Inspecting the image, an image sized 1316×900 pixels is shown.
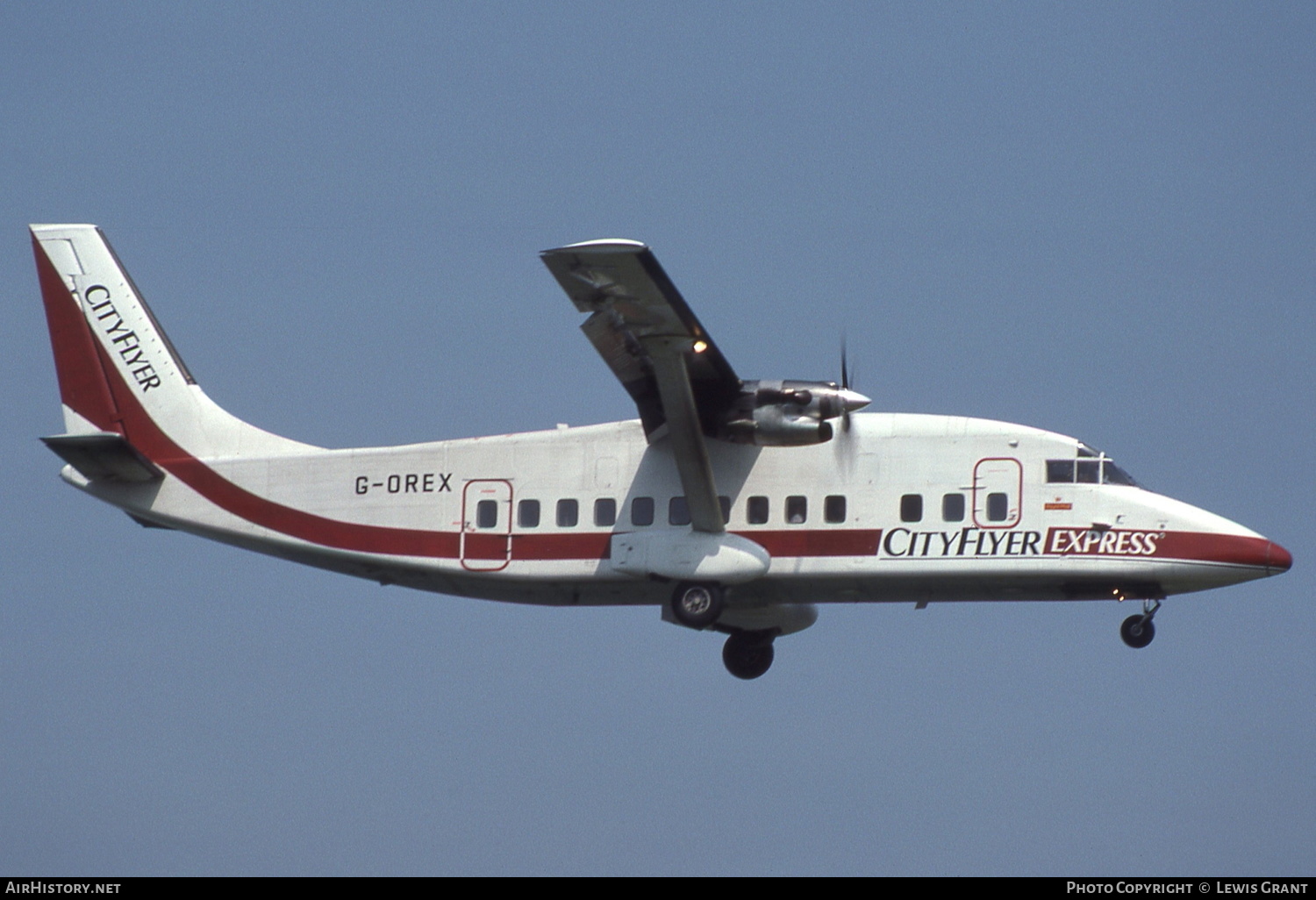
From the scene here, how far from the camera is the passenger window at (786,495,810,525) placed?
25.8 metres

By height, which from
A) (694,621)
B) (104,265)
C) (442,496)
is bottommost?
(694,621)

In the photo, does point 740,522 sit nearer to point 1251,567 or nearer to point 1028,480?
point 1028,480

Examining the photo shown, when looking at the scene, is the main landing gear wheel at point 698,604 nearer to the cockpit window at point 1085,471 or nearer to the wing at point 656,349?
the wing at point 656,349

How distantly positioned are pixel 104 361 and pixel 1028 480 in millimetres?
13155

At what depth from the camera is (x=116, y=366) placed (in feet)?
94.8

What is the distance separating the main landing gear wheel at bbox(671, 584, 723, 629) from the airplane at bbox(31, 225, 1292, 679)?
0.09 feet

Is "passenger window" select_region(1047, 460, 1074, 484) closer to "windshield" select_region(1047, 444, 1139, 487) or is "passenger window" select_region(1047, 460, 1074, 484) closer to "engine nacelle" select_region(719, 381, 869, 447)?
"windshield" select_region(1047, 444, 1139, 487)

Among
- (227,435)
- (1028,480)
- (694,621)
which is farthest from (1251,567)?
(227,435)

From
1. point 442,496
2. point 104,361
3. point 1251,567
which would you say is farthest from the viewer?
point 104,361

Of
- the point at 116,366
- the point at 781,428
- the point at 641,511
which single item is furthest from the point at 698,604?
the point at 116,366

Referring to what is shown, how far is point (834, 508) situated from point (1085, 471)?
3.18 meters

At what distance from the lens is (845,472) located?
84.7ft

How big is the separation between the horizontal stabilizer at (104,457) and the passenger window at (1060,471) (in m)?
12.0

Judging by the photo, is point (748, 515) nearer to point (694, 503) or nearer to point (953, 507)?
point (694, 503)
